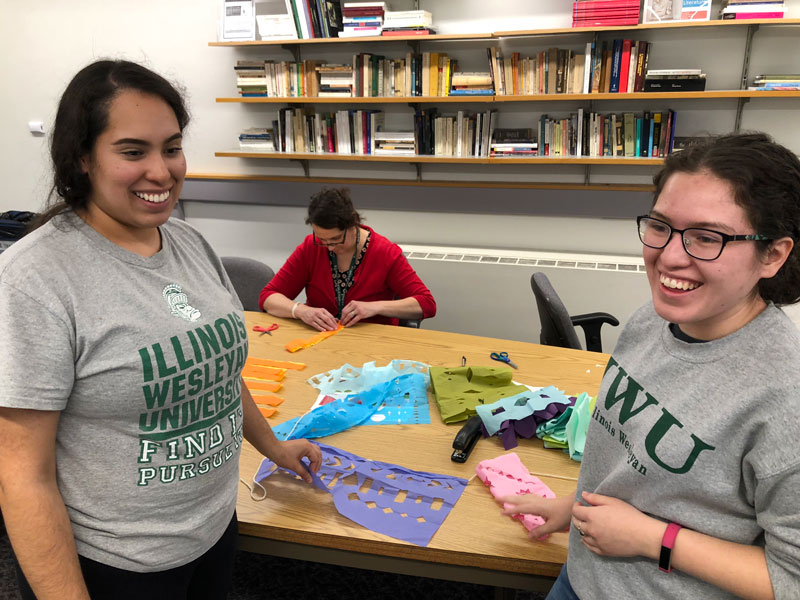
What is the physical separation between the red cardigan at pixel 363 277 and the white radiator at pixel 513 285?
103 cm

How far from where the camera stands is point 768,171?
0.76 meters

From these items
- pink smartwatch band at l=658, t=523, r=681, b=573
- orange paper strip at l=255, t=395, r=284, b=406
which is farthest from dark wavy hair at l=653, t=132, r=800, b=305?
orange paper strip at l=255, t=395, r=284, b=406

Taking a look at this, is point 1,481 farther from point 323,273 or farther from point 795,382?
point 323,273

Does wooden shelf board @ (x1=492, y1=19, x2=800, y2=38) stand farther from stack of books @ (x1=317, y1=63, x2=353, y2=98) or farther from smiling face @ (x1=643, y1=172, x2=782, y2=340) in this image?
smiling face @ (x1=643, y1=172, x2=782, y2=340)

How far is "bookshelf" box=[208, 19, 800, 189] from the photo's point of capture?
294 cm

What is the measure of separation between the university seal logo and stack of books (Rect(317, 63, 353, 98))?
280cm

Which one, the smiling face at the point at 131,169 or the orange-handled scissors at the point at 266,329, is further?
the orange-handled scissors at the point at 266,329

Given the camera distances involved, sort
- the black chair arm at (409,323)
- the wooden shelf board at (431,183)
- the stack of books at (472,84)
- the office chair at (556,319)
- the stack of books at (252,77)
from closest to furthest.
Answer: the office chair at (556,319)
the black chair arm at (409,323)
the stack of books at (472,84)
the wooden shelf board at (431,183)
the stack of books at (252,77)

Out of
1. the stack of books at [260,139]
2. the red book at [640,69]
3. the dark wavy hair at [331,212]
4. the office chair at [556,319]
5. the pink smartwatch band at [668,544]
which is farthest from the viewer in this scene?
the stack of books at [260,139]

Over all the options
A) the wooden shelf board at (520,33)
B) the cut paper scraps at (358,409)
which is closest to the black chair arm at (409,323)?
the cut paper scraps at (358,409)

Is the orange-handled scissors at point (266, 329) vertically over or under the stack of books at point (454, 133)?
under

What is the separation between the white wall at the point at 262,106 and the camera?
3.14m

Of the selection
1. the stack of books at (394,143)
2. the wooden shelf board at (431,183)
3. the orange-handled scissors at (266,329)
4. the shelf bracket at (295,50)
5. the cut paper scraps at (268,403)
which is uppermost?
the shelf bracket at (295,50)

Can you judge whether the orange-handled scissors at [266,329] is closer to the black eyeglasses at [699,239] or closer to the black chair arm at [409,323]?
the black chair arm at [409,323]
